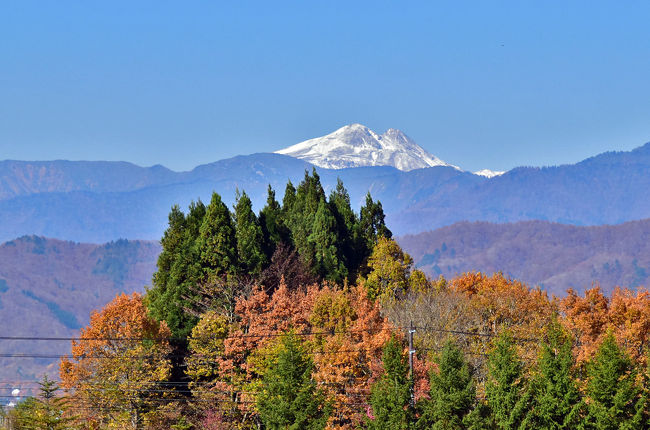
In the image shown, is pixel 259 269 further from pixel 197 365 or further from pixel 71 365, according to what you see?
pixel 71 365

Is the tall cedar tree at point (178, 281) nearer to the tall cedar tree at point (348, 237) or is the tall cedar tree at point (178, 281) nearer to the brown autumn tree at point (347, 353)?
the brown autumn tree at point (347, 353)

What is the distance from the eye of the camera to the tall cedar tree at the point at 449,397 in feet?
199

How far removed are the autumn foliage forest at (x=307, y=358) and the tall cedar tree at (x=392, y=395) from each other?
0.09m

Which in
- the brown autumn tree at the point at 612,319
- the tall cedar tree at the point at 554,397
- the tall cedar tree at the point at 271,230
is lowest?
the tall cedar tree at the point at 554,397

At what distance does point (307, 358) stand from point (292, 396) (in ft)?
8.81

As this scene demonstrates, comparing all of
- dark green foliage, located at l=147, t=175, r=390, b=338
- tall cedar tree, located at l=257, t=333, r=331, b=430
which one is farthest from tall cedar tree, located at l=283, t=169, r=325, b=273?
tall cedar tree, located at l=257, t=333, r=331, b=430

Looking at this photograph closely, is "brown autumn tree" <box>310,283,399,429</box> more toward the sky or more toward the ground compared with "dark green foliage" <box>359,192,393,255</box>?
more toward the ground

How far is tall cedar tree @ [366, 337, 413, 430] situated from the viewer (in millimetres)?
59562

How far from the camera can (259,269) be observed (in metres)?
84.1

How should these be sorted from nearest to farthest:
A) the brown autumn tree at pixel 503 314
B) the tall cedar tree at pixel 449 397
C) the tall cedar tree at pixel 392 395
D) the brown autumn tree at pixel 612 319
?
the tall cedar tree at pixel 392 395, the tall cedar tree at pixel 449 397, the brown autumn tree at pixel 503 314, the brown autumn tree at pixel 612 319

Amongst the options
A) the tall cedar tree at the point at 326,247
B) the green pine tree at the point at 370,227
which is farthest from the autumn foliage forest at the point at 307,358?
the green pine tree at the point at 370,227

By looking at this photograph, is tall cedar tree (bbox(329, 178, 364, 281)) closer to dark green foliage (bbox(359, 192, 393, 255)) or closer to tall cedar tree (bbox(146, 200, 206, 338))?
dark green foliage (bbox(359, 192, 393, 255))

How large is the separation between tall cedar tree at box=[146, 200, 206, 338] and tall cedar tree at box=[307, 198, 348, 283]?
1235 centimetres

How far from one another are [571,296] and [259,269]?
99.4 ft
